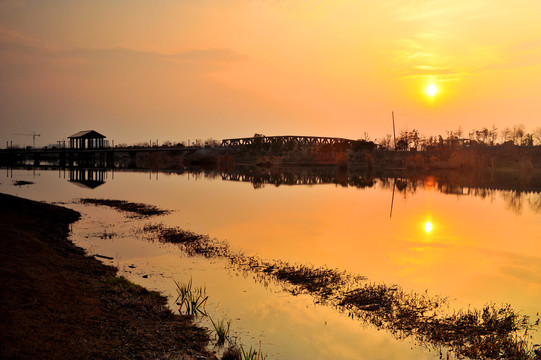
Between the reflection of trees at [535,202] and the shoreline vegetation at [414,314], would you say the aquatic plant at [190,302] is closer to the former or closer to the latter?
the shoreline vegetation at [414,314]

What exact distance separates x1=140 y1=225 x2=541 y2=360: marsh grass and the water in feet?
2.27

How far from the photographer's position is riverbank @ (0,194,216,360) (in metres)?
10.3

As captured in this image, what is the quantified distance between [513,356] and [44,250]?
19842 millimetres

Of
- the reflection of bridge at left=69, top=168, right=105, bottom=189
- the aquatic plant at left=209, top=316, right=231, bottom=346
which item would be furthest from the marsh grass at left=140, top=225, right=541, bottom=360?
the reflection of bridge at left=69, top=168, right=105, bottom=189

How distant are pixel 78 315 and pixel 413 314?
1180 centimetres

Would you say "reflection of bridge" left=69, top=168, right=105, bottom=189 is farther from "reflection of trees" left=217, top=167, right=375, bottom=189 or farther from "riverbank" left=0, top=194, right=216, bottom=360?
"riverbank" left=0, top=194, right=216, bottom=360

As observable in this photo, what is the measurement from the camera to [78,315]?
12.4m

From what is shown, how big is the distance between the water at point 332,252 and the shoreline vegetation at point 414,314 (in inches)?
25.5

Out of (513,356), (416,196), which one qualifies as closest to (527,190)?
(416,196)

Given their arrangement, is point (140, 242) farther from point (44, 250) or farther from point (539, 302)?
point (539, 302)

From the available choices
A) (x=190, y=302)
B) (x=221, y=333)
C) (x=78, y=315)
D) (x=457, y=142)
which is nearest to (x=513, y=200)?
(x=190, y=302)

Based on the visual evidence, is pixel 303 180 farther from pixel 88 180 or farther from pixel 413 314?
pixel 413 314

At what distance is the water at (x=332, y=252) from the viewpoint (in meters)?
13.7

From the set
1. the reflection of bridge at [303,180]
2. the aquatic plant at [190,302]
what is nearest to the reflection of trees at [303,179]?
the reflection of bridge at [303,180]
